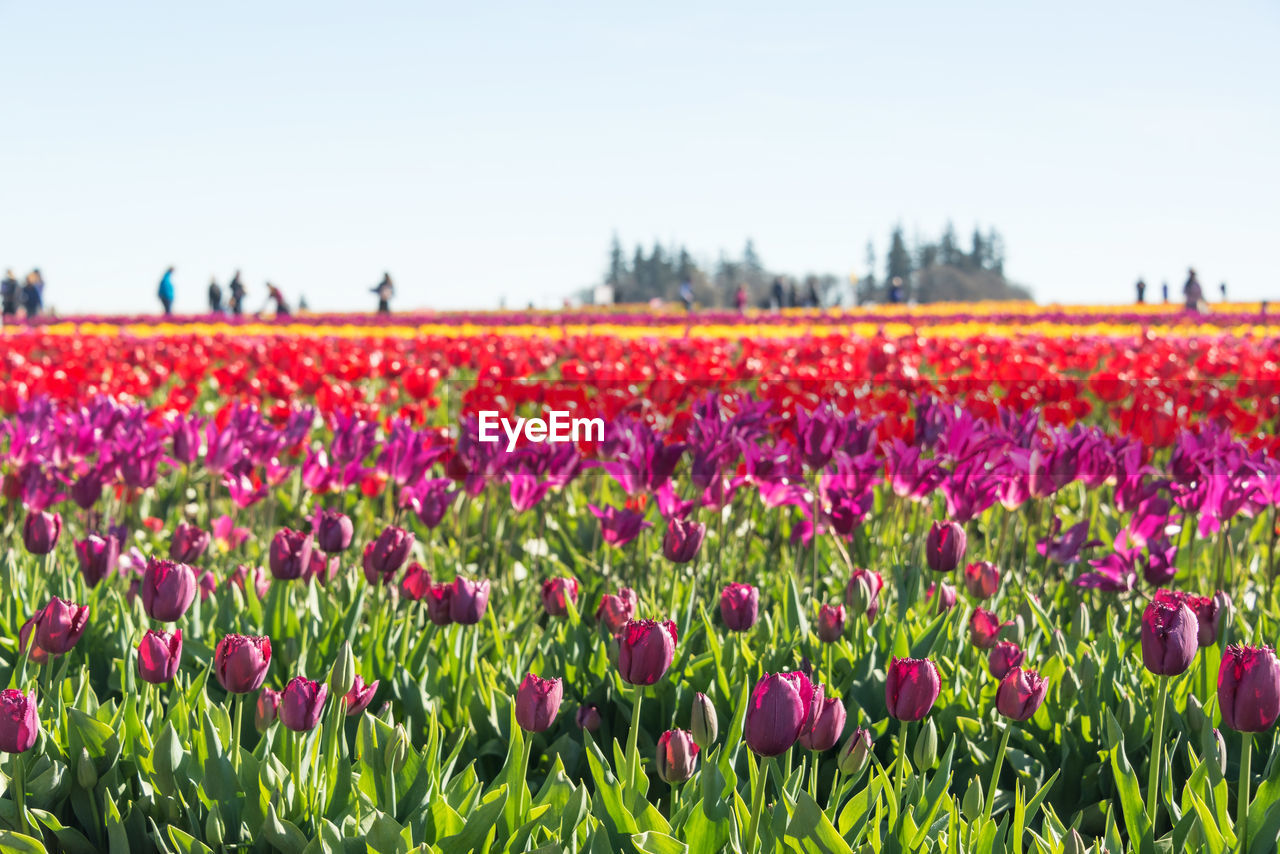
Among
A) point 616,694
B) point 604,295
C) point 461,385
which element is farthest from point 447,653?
point 604,295

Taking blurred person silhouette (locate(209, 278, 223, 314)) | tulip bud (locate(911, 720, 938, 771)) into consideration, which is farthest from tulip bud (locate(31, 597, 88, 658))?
blurred person silhouette (locate(209, 278, 223, 314))

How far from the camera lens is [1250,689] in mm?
1526

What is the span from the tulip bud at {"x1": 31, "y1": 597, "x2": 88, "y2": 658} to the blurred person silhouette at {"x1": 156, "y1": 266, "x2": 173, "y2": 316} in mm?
28035

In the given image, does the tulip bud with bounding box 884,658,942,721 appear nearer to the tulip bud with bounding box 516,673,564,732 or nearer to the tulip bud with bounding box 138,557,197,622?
the tulip bud with bounding box 516,673,564,732

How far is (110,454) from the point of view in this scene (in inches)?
131

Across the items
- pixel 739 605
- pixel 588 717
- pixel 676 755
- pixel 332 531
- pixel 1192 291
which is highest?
pixel 1192 291

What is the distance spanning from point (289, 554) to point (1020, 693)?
4.87 ft

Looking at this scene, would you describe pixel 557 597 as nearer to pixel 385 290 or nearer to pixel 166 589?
pixel 166 589

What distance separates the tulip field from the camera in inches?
62.3

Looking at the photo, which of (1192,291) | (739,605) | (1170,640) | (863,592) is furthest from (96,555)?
(1192,291)

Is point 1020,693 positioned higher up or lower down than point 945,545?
lower down

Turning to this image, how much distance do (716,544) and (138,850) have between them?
2206mm

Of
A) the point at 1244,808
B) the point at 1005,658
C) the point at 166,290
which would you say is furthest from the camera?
the point at 166,290

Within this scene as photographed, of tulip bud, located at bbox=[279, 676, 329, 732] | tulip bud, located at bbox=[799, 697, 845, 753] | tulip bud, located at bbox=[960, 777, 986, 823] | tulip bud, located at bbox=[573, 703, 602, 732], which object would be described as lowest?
tulip bud, located at bbox=[573, 703, 602, 732]
